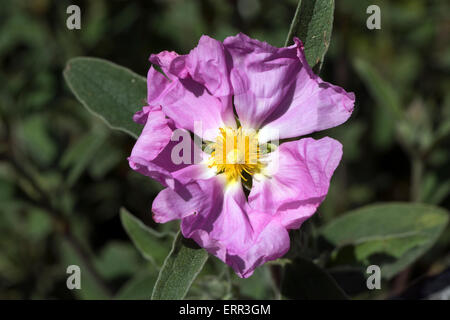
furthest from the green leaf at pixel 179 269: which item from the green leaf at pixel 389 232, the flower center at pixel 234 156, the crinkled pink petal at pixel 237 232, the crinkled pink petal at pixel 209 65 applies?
the green leaf at pixel 389 232

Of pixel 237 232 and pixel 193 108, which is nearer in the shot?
pixel 237 232

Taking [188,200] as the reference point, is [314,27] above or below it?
above

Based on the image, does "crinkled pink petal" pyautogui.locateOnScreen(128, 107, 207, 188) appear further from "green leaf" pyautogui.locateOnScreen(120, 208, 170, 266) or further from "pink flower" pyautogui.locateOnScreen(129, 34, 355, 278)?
"green leaf" pyautogui.locateOnScreen(120, 208, 170, 266)

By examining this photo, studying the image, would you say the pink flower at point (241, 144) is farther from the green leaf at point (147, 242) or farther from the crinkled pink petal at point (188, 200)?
the green leaf at point (147, 242)

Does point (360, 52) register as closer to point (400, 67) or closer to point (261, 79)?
point (400, 67)

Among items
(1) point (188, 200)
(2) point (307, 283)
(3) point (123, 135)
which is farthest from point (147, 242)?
(3) point (123, 135)

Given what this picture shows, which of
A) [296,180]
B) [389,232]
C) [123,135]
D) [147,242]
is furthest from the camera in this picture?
[123,135]

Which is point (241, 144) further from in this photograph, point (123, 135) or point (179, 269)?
point (123, 135)
